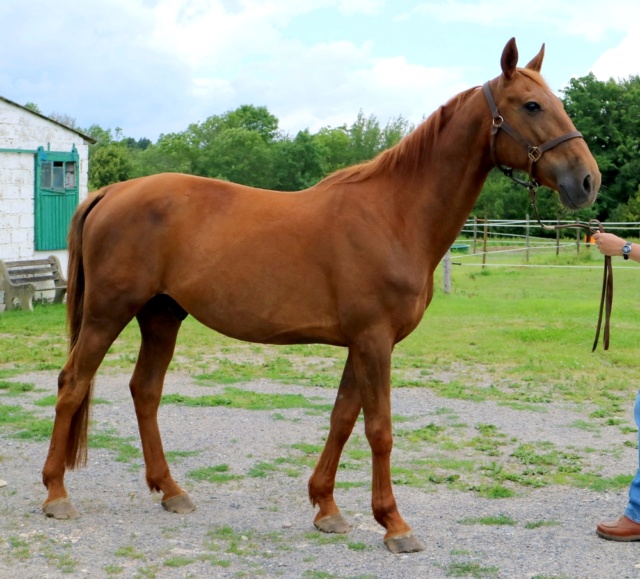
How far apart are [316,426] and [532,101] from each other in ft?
11.6

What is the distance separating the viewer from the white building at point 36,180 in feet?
43.5

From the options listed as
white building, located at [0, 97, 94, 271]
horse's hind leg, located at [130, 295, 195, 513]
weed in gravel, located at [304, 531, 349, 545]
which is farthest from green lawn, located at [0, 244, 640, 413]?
weed in gravel, located at [304, 531, 349, 545]

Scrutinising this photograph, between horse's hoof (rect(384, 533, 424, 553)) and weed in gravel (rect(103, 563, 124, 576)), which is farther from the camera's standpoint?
horse's hoof (rect(384, 533, 424, 553))

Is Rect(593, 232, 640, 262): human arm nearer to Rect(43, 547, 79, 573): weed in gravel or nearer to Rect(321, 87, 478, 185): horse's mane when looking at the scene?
Rect(321, 87, 478, 185): horse's mane

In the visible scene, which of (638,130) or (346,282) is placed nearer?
(346,282)

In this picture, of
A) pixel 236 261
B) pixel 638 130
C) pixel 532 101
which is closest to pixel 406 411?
pixel 236 261

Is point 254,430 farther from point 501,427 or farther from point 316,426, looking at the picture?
point 501,427

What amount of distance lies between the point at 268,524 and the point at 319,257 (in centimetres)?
156

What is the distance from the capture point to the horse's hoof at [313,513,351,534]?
4270mm

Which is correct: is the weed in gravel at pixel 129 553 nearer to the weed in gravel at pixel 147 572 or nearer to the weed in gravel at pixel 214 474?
the weed in gravel at pixel 147 572

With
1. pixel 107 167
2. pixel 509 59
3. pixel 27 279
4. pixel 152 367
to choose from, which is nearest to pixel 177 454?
pixel 152 367

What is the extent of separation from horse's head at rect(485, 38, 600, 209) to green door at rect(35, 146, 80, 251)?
11.3m

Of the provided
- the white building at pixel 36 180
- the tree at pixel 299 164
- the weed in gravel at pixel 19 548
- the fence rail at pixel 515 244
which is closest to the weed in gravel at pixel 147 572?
the weed in gravel at pixel 19 548

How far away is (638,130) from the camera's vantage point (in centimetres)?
4169
